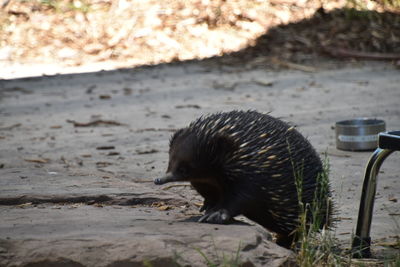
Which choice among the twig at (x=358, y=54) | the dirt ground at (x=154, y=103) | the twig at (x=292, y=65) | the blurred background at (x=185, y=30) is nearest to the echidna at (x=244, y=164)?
the dirt ground at (x=154, y=103)

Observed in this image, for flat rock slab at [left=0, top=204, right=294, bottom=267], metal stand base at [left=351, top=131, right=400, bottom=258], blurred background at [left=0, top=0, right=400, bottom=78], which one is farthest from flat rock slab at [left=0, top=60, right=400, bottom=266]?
blurred background at [left=0, top=0, right=400, bottom=78]

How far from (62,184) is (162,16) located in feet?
25.7

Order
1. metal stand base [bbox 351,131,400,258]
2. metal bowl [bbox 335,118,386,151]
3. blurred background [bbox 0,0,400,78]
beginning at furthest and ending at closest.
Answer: blurred background [bbox 0,0,400,78] < metal bowl [bbox 335,118,386,151] < metal stand base [bbox 351,131,400,258]

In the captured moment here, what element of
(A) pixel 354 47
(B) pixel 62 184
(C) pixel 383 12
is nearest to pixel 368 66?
(A) pixel 354 47

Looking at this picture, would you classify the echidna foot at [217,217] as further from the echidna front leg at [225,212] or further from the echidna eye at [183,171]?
the echidna eye at [183,171]

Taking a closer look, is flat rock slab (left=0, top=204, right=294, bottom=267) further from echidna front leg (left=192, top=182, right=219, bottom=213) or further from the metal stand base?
the metal stand base

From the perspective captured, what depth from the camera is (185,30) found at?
38.7 ft

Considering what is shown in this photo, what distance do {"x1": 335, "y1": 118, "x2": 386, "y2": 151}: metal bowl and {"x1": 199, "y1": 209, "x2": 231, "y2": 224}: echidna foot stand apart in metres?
2.66

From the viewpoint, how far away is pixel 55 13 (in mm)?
12133

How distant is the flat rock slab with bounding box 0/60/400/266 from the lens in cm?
301

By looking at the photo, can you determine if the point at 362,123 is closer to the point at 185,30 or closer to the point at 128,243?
the point at 128,243

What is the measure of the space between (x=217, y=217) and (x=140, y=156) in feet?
9.10

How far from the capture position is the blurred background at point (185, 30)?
11.1 meters

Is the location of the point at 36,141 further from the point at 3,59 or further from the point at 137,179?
the point at 3,59
